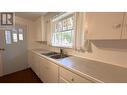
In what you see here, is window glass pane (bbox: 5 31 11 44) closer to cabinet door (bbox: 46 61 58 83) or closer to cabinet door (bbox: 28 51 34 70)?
cabinet door (bbox: 28 51 34 70)

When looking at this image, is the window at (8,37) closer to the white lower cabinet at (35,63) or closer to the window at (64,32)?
the white lower cabinet at (35,63)

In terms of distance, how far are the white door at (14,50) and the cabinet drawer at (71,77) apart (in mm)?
2789

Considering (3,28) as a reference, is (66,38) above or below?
below

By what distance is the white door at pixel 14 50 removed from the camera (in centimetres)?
353

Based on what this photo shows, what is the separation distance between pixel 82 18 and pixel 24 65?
3.34 m

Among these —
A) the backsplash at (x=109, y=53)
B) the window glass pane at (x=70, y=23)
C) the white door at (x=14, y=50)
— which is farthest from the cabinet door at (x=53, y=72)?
the white door at (x=14, y=50)

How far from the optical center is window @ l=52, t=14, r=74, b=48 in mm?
2426

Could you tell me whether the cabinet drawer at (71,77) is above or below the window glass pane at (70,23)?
below

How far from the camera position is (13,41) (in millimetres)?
3766

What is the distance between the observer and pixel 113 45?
1.42 metres

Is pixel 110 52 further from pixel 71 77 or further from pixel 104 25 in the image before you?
pixel 71 77
